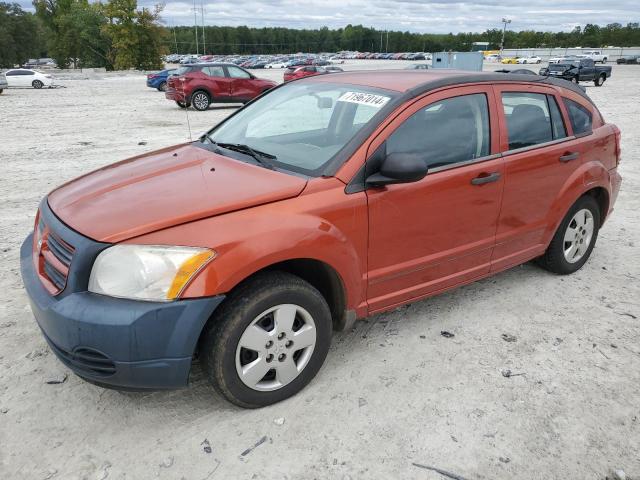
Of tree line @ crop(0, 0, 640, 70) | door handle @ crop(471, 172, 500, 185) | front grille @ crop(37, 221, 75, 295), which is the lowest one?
front grille @ crop(37, 221, 75, 295)

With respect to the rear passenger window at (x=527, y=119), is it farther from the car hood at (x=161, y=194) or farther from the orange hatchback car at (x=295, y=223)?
the car hood at (x=161, y=194)

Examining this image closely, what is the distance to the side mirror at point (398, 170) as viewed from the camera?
2.82 m

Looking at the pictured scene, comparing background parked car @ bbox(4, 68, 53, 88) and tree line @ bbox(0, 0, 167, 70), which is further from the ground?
tree line @ bbox(0, 0, 167, 70)

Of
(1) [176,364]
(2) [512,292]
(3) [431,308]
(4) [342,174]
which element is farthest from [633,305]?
(1) [176,364]

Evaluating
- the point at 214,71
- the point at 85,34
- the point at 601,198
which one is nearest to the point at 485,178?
the point at 601,198

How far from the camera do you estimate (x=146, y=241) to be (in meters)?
2.38

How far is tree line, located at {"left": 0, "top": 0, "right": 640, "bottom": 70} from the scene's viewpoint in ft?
183

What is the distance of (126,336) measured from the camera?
7.55 feet

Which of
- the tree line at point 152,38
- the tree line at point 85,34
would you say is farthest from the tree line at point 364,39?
the tree line at point 85,34

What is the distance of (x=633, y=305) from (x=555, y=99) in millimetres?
1708

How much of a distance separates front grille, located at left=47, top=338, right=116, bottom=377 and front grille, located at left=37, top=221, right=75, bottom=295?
0.32 m

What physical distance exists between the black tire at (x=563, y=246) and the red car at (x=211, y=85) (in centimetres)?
1487

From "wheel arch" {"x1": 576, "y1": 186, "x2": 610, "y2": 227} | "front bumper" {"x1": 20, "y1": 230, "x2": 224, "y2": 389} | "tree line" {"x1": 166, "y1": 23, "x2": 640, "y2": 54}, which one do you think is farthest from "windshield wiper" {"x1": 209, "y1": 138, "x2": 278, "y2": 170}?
"tree line" {"x1": 166, "y1": 23, "x2": 640, "y2": 54}

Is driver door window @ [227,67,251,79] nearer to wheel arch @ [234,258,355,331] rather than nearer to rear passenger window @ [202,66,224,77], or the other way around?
rear passenger window @ [202,66,224,77]
